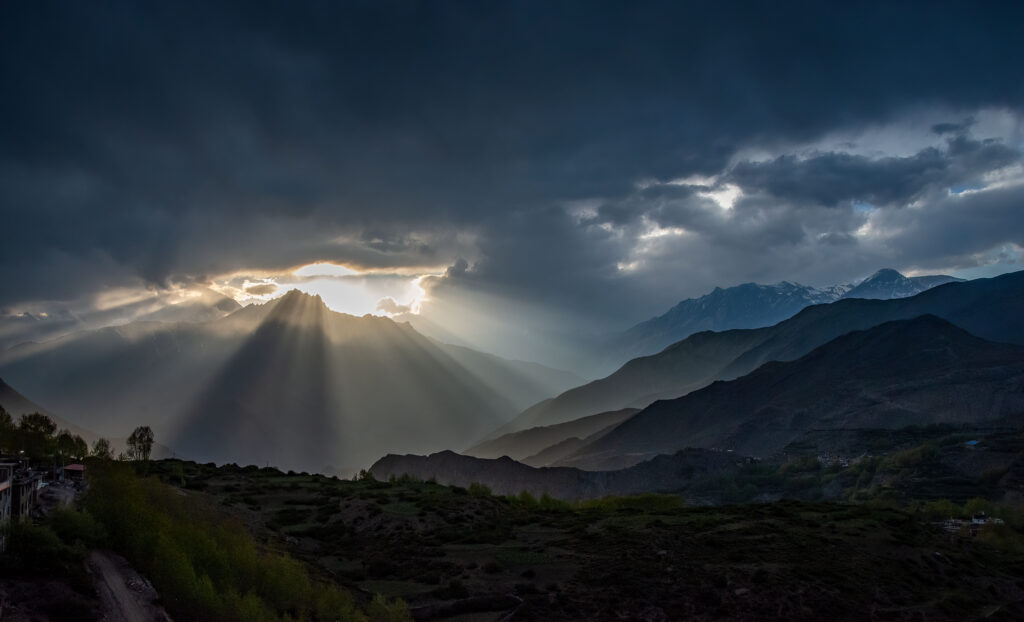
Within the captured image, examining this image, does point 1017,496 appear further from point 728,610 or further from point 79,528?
point 79,528

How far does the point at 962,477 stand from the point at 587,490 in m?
71.0

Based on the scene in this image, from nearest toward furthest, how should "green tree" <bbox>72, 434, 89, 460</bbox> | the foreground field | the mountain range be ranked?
the foreground field < "green tree" <bbox>72, 434, 89, 460</bbox> < the mountain range

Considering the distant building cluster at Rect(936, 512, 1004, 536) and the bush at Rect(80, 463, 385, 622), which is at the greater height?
the bush at Rect(80, 463, 385, 622)

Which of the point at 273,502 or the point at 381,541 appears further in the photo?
the point at 273,502

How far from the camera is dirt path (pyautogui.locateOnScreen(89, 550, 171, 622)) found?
2053 cm

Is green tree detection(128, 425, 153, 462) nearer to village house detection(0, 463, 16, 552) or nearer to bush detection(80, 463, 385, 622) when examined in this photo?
village house detection(0, 463, 16, 552)

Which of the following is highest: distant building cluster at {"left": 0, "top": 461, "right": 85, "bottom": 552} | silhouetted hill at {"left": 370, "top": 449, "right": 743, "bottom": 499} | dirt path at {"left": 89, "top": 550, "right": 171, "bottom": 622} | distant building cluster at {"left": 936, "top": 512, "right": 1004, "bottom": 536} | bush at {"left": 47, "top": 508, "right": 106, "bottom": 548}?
distant building cluster at {"left": 0, "top": 461, "right": 85, "bottom": 552}

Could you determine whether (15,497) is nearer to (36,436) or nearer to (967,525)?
(36,436)

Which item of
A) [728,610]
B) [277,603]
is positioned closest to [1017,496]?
[728,610]

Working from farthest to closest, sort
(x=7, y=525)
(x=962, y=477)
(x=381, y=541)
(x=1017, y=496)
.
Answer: (x=962, y=477) < (x=1017, y=496) < (x=381, y=541) < (x=7, y=525)

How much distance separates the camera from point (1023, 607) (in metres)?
41.0

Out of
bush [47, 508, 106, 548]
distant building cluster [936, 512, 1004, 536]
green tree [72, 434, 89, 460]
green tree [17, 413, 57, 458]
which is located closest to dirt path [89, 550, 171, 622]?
bush [47, 508, 106, 548]

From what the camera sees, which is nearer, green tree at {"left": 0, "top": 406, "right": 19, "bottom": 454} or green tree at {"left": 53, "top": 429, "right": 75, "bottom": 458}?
green tree at {"left": 0, "top": 406, "right": 19, "bottom": 454}

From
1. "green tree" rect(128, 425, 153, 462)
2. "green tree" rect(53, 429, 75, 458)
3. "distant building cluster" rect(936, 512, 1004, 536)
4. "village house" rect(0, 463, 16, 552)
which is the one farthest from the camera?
"green tree" rect(128, 425, 153, 462)
